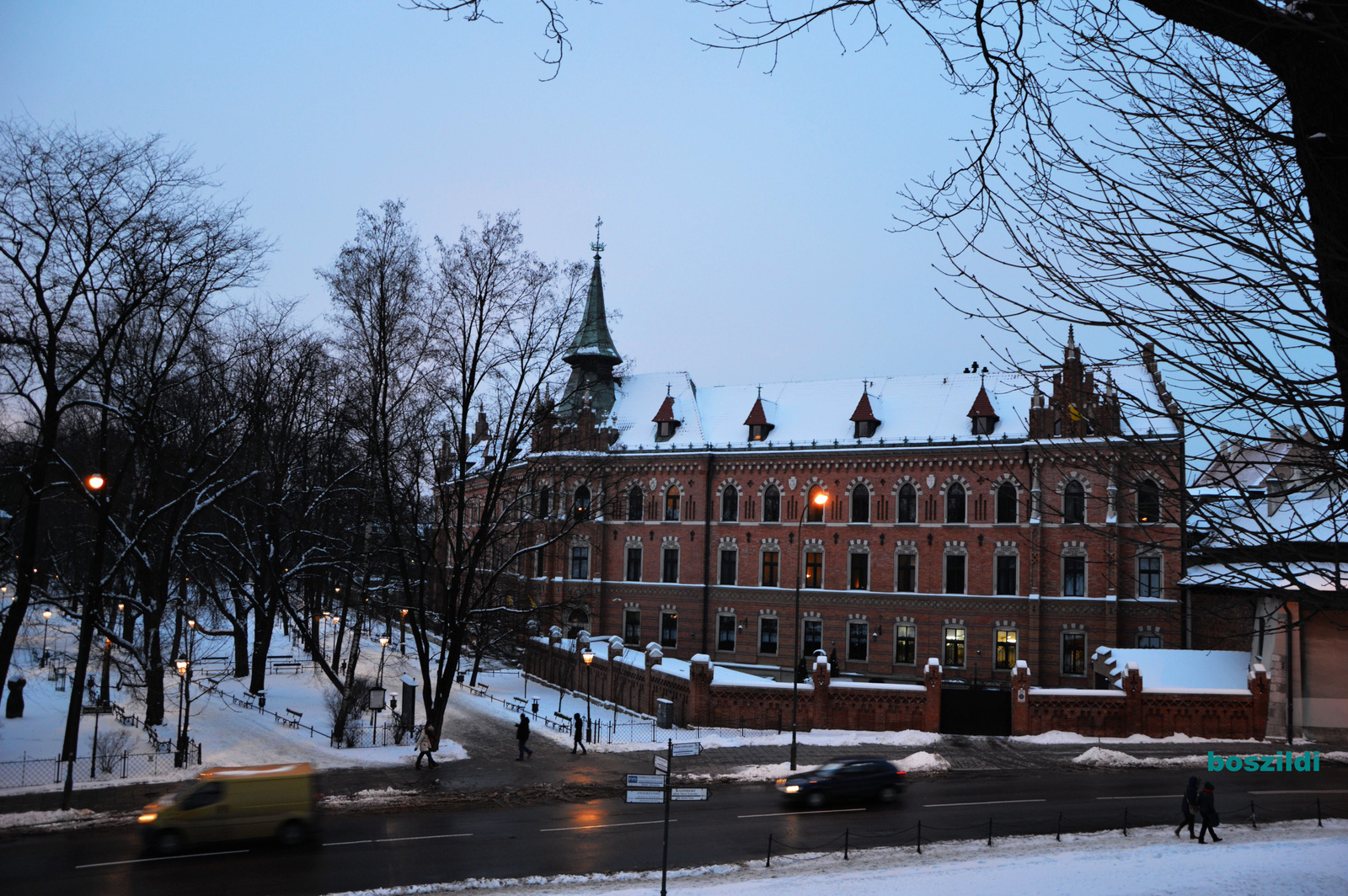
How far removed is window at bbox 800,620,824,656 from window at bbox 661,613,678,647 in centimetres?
674

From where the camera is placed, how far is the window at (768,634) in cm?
4572

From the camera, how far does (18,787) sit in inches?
846

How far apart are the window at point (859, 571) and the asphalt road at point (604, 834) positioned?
19.5m

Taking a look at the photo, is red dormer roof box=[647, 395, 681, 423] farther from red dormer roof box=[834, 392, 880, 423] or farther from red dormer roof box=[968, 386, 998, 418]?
red dormer roof box=[968, 386, 998, 418]

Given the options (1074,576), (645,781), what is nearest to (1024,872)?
(645,781)

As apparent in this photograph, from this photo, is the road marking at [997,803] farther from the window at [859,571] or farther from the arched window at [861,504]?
the arched window at [861,504]

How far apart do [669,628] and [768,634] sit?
534cm

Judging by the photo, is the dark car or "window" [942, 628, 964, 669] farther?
"window" [942, 628, 964, 669]

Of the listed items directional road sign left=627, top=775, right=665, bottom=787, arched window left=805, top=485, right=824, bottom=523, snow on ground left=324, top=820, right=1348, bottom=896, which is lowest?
snow on ground left=324, top=820, right=1348, bottom=896

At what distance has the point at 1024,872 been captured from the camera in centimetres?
1461

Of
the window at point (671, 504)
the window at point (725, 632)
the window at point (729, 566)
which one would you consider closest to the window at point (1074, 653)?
the window at point (725, 632)

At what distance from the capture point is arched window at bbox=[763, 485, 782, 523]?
46.5m

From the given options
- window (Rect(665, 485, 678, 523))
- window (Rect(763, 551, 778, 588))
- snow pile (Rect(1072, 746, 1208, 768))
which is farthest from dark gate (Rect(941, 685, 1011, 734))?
window (Rect(665, 485, 678, 523))

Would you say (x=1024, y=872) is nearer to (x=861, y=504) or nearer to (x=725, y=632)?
(x=861, y=504)
